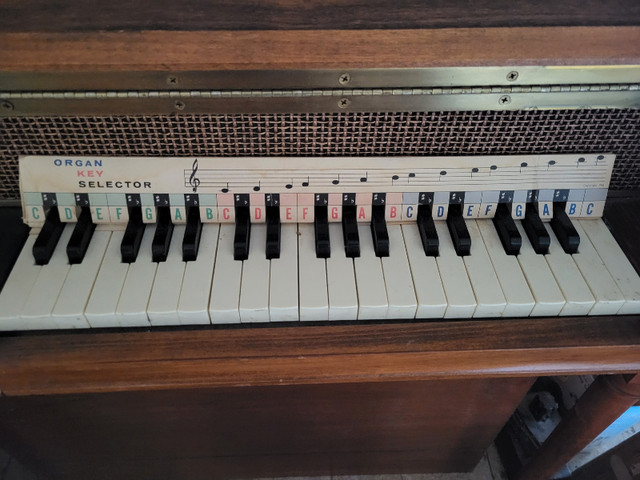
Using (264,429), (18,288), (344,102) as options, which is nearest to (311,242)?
(344,102)

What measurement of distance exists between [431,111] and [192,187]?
0.40 metres

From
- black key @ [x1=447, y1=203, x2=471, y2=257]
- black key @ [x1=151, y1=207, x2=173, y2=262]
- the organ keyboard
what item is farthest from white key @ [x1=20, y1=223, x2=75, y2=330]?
black key @ [x1=447, y1=203, x2=471, y2=257]

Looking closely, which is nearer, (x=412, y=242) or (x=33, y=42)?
(x=33, y=42)

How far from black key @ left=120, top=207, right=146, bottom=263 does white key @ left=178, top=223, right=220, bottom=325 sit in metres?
0.09

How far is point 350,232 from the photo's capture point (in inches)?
36.3

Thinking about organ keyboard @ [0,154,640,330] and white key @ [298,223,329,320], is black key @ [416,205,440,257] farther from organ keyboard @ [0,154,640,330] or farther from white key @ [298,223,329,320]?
white key @ [298,223,329,320]

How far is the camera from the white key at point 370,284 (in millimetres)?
839

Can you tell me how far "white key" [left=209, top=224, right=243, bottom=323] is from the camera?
829 mm

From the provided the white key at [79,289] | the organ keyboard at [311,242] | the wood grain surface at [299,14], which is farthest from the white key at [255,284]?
the wood grain surface at [299,14]

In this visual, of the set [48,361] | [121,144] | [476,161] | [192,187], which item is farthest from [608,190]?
[48,361]

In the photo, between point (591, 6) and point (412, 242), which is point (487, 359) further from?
point (591, 6)

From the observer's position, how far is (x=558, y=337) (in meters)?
0.85

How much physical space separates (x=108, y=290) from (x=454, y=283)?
527 mm

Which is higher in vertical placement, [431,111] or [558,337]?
[431,111]
